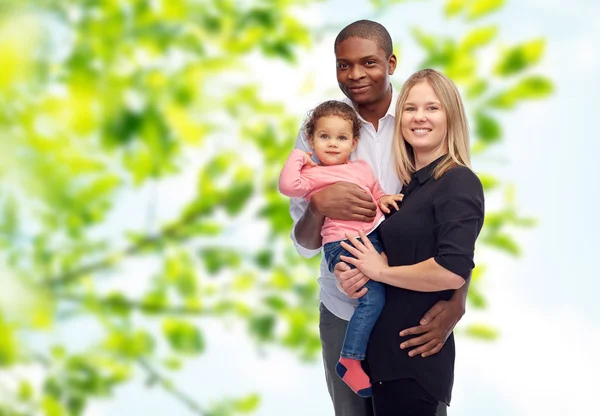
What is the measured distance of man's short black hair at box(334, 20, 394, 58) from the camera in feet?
5.74

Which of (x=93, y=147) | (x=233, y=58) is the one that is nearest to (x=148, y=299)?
(x=93, y=147)

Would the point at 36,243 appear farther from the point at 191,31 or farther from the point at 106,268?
the point at 191,31

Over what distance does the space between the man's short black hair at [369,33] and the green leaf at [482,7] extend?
0.34 m

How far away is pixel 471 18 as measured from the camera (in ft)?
4.72

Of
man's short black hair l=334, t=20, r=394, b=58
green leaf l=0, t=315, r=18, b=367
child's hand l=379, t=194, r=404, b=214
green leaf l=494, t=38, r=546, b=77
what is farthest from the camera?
man's short black hair l=334, t=20, r=394, b=58

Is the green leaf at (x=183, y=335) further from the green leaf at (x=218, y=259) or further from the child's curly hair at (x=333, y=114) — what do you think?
the child's curly hair at (x=333, y=114)

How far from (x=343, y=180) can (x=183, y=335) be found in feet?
1.65

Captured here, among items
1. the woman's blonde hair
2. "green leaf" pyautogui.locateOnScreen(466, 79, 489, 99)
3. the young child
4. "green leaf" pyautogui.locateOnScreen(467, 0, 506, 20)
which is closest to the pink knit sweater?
the young child

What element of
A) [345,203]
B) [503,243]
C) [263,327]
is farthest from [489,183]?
[263,327]

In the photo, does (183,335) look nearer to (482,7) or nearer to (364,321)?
(364,321)

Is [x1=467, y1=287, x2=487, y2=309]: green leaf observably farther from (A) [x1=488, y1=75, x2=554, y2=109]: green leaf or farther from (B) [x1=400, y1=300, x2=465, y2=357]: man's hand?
(A) [x1=488, y1=75, x2=554, y2=109]: green leaf

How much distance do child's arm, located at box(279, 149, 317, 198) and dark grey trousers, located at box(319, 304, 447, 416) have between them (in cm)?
38

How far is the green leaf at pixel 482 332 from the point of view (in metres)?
1.87

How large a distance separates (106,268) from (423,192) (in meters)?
0.67
